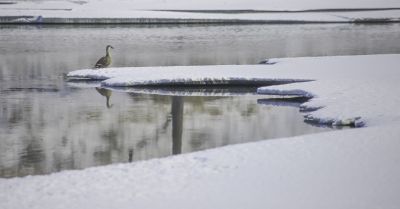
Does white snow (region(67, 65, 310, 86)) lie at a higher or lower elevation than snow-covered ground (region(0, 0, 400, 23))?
lower

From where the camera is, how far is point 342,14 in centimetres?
5384

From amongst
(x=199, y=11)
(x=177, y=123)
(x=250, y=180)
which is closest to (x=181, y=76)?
(x=177, y=123)

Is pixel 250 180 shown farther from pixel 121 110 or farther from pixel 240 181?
pixel 121 110

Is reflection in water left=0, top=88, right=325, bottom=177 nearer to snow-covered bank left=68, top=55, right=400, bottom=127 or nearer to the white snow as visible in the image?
snow-covered bank left=68, top=55, right=400, bottom=127

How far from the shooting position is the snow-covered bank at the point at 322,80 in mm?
12781

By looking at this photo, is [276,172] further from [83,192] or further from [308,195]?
[83,192]

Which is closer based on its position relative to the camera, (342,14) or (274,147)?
(274,147)

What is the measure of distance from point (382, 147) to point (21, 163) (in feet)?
16.1

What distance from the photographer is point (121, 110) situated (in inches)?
607

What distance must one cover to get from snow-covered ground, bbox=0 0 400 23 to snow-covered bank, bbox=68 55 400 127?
82.0 ft

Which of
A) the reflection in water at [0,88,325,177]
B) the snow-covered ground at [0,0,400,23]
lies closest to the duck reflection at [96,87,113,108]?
the reflection in water at [0,88,325,177]

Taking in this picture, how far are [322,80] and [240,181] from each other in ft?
32.4

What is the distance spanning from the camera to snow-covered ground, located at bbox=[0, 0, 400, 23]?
45594 mm

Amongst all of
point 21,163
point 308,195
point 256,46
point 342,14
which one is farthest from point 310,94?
point 342,14
